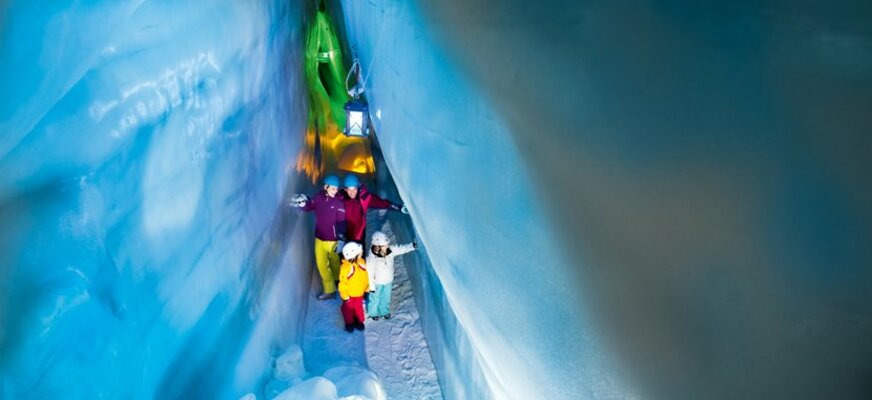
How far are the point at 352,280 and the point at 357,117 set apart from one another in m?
1.39

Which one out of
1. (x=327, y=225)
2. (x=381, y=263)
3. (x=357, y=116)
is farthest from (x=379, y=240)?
(x=357, y=116)

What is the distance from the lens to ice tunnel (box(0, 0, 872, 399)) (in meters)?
0.83

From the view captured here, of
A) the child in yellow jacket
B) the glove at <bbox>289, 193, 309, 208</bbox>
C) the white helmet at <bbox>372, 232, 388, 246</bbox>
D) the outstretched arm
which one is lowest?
the child in yellow jacket

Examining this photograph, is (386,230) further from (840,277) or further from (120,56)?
(840,277)

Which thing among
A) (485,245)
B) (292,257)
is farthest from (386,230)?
(485,245)

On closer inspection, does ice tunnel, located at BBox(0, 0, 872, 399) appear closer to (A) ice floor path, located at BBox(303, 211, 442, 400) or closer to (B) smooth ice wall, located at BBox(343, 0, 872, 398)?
(B) smooth ice wall, located at BBox(343, 0, 872, 398)

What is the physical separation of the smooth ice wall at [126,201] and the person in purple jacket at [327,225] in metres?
1.60

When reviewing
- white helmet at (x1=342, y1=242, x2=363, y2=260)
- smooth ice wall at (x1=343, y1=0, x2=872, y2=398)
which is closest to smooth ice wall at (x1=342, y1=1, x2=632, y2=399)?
smooth ice wall at (x1=343, y1=0, x2=872, y2=398)

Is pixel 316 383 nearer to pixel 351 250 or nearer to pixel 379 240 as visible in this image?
pixel 351 250

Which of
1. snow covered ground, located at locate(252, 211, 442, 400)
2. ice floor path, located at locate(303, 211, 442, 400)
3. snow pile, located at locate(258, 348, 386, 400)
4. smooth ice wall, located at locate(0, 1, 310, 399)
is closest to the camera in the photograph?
smooth ice wall, located at locate(0, 1, 310, 399)

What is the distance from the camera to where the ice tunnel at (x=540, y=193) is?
0.83 metres

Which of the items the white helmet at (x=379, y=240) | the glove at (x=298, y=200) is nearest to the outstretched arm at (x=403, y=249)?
the white helmet at (x=379, y=240)

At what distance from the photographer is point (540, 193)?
133cm

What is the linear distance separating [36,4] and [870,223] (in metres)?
1.80
